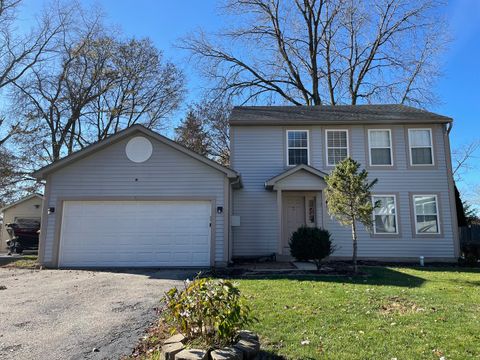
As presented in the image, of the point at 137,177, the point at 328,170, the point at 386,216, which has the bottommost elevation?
the point at 386,216

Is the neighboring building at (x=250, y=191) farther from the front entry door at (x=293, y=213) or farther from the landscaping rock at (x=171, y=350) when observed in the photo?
the landscaping rock at (x=171, y=350)

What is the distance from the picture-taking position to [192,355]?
321 centimetres

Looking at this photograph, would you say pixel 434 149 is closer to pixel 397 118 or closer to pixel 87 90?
pixel 397 118

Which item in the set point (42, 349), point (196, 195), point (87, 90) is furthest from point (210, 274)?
point (87, 90)

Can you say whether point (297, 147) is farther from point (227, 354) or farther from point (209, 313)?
point (227, 354)

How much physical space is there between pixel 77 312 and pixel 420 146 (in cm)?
1375

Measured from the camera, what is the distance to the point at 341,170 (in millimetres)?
9977

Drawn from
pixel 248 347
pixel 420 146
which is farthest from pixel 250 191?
pixel 248 347

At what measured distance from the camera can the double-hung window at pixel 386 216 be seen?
13938mm

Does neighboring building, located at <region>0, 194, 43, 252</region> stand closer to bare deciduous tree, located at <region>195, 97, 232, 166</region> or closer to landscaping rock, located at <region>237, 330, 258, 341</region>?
bare deciduous tree, located at <region>195, 97, 232, 166</region>

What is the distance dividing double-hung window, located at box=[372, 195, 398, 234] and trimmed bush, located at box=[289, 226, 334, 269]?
419 cm

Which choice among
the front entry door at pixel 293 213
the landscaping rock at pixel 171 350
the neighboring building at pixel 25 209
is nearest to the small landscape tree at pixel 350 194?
the front entry door at pixel 293 213

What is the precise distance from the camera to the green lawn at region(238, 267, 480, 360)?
→ 4000mm

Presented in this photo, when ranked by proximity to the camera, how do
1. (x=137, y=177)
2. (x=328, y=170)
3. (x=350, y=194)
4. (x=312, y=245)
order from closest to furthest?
(x=350, y=194)
(x=312, y=245)
(x=137, y=177)
(x=328, y=170)
